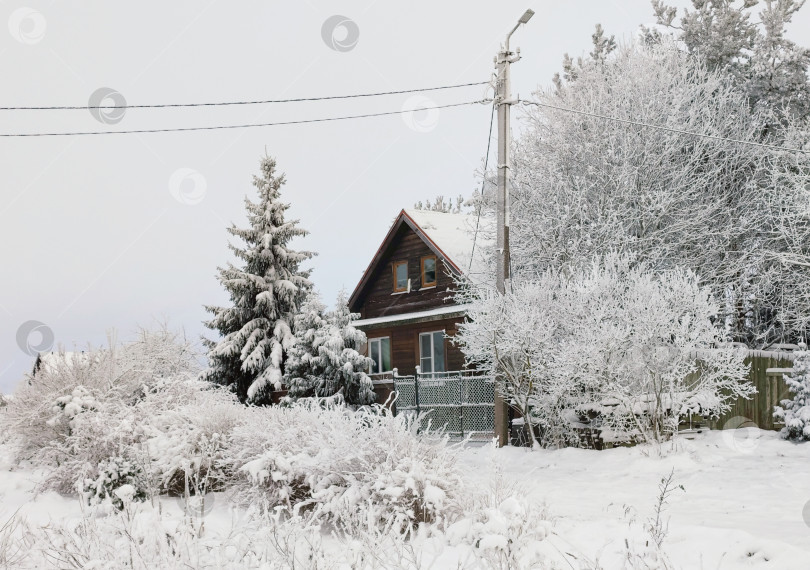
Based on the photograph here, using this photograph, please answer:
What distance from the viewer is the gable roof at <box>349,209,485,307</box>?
80.8 ft

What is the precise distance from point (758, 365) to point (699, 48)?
466 inches

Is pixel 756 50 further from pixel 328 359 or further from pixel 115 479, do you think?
pixel 115 479

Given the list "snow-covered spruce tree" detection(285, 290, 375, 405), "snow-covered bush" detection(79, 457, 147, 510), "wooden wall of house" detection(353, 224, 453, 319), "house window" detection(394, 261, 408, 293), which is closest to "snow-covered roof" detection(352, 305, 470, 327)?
"wooden wall of house" detection(353, 224, 453, 319)

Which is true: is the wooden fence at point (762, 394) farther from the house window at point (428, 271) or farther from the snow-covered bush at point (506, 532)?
the house window at point (428, 271)

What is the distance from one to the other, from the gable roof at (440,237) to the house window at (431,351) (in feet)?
9.32

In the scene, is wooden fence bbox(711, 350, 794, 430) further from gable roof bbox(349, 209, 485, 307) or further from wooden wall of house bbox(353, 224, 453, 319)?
wooden wall of house bbox(353, 224, 453, 319)

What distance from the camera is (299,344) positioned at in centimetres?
2227

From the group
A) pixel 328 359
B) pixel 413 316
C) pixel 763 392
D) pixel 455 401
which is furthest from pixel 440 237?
pixel 763 392

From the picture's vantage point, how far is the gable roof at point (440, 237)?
24625 millimetres

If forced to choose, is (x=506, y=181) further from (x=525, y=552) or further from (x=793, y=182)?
(x=525, y=552)

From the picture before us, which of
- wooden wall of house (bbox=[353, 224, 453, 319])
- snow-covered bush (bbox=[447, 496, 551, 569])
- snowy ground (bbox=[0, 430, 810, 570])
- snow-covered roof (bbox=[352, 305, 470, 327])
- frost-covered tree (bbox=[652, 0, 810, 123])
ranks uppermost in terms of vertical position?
frost-covered tree (bbox=[652, 0, 810, 123])

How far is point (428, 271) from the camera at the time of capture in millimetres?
26953

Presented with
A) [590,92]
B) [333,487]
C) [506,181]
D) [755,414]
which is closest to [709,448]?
[755,414]

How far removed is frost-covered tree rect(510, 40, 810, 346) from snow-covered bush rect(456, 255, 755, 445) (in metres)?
3.76
